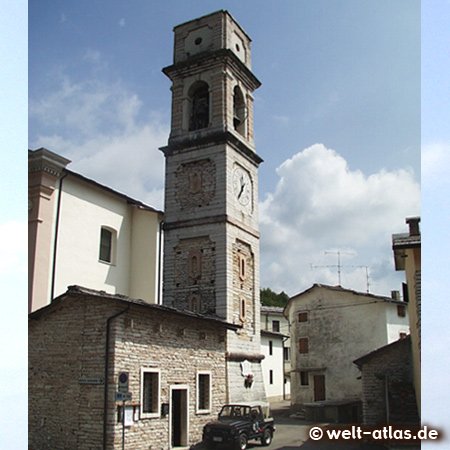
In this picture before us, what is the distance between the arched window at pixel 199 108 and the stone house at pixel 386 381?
900 centimetres

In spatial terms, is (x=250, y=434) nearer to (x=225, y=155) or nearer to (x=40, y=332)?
(x=40, y=332)

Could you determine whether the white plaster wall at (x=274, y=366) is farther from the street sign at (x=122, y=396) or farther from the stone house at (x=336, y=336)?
the street sign at (x=122, y=396)

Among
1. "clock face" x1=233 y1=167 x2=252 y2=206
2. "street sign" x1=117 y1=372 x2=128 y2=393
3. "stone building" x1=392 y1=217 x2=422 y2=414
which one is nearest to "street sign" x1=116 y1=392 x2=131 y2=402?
"street sign" x1=117 y1=372 x2=128 y2=393

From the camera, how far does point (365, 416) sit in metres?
13.7

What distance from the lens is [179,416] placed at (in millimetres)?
11172

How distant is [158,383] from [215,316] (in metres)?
4.04

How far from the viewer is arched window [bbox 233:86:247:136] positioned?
17250mm

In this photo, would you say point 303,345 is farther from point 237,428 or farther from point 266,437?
point 237,428

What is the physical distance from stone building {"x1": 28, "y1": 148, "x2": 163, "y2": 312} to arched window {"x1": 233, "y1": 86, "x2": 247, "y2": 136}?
4097 millimetres

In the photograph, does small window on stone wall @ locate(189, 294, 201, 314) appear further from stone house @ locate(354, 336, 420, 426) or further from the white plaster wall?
the white plaster wall

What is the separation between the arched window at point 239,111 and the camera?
56.6 feet

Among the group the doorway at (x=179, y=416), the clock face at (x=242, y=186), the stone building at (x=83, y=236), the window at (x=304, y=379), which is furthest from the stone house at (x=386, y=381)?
the window at (x=304, y=379)

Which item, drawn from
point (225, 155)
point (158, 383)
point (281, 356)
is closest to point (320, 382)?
point (281, 356)

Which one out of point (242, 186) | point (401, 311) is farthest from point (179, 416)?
point (401, 311)
